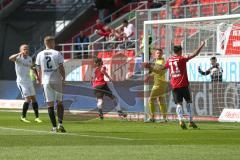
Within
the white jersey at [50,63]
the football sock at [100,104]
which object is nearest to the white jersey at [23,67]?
the football sock at [100,104]

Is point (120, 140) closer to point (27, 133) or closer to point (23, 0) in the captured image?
point (27, 133)

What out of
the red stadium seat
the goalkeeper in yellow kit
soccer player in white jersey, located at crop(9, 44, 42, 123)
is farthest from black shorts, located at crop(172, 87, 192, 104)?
the red stadium seat

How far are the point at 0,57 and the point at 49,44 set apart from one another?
26919 mm

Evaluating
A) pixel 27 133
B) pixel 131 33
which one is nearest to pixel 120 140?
pixel 27 133

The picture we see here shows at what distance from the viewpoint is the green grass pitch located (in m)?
13.7

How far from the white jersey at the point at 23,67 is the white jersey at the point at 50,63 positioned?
16.3ft

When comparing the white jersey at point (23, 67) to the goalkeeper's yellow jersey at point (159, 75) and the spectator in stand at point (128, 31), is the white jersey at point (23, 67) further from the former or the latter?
the spectator in stand at point (128, 31)

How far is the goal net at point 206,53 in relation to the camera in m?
25.1

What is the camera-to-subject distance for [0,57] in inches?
1799

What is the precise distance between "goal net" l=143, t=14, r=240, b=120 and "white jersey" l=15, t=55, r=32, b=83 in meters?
3.57

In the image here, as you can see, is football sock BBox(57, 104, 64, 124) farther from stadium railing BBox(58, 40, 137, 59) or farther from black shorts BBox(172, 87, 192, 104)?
stadium railing BBox(58, 40, 137, 59)

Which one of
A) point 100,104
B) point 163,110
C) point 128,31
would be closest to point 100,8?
point 128,31

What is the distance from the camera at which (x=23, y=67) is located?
80.8 ft

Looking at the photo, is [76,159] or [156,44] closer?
[76,159]
